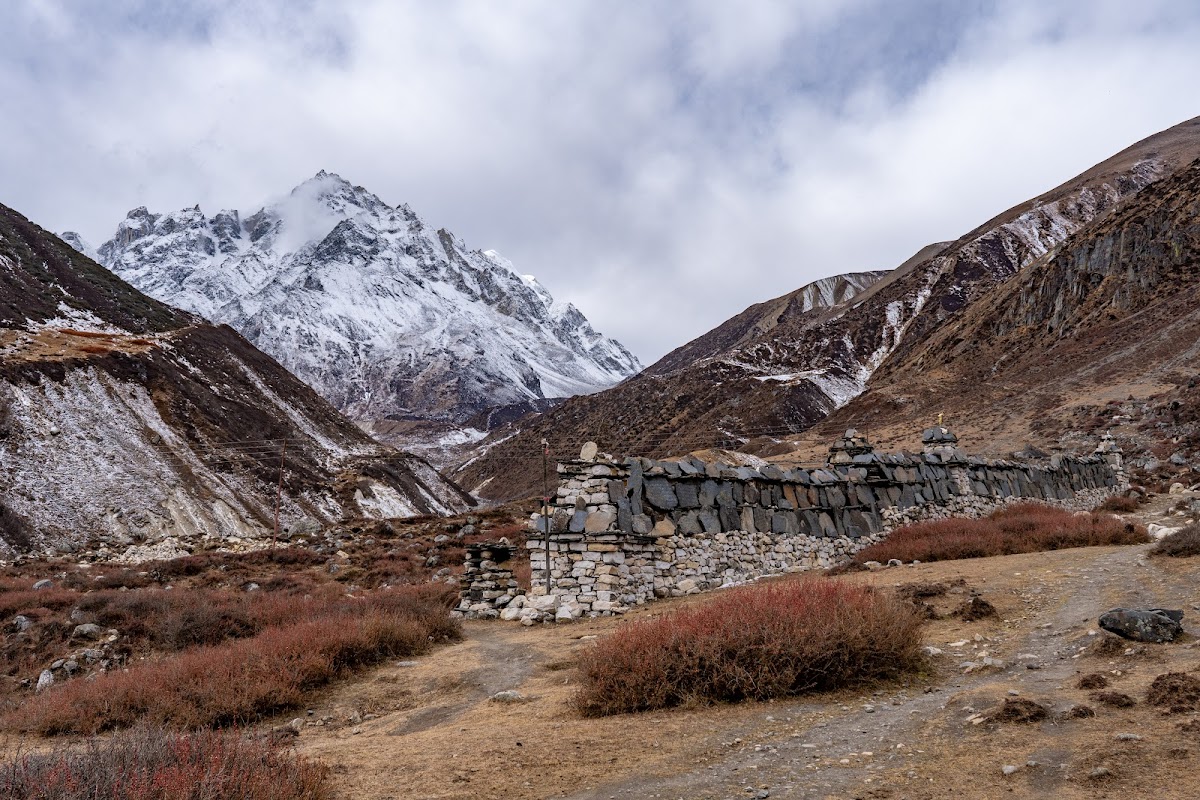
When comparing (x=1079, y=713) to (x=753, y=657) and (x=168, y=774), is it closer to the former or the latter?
(x=753, y=657)

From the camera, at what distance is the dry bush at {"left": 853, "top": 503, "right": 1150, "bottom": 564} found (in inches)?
534

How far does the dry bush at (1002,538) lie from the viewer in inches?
534

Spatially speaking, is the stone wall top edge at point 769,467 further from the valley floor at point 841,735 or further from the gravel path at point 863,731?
the gravel path at point 863,731

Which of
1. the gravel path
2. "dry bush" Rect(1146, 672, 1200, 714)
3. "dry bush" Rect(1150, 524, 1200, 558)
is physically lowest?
the gravel path

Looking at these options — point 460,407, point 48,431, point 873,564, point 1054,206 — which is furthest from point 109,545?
point 460,407

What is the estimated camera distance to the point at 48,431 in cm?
3309

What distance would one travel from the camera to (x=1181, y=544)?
33.5ft

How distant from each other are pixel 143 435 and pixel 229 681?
3494cm

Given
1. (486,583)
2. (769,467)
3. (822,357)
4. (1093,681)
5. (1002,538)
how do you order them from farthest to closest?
1. (822,357)
2. (769,467)
3. (486,583)
4. (1002,538)
5. (1093,681)

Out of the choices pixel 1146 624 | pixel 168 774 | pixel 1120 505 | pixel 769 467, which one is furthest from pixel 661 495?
pixel 1120 505

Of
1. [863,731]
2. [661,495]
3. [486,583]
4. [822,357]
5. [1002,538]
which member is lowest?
[863,731]

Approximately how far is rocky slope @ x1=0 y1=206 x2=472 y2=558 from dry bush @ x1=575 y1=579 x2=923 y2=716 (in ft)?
84.9

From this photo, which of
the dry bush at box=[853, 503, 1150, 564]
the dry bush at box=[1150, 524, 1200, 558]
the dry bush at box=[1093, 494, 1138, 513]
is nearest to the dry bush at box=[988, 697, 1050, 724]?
the dry bush at box=[1150, 524, 1200, 558]

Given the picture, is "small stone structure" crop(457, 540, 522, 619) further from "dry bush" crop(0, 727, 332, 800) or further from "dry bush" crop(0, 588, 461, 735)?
"dry bush" crop(0, 727, 332, 800)
